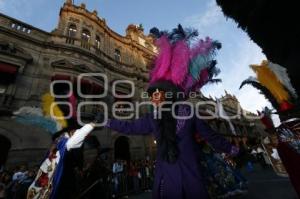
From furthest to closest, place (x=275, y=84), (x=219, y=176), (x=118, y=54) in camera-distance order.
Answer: (x=118, y=54) → (x=275, y=84) → (x=219, y=176)

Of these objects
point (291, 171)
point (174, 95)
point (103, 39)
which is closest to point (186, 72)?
point (174, 95)

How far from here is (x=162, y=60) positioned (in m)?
2.81

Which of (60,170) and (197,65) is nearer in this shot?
(197,65)

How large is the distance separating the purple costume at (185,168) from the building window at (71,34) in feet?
45.2

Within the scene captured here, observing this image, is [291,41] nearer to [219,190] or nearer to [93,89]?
[219,190]

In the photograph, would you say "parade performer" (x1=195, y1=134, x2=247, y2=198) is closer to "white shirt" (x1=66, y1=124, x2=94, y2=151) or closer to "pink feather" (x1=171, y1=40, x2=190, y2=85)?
"pink feather" (x1=171, y1=40, x2=190, y2=85)

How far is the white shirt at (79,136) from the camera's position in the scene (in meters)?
2.86

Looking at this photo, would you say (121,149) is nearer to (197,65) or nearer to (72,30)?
(72,30)

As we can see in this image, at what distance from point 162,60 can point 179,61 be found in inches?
9.6

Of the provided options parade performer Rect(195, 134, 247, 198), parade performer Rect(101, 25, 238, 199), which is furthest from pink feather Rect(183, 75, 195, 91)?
parade performer Rect(195, 134, 247, 198)

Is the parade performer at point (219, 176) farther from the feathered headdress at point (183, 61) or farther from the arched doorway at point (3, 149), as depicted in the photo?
the arched doorway at point (3, 149)

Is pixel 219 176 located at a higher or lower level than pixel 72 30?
lower

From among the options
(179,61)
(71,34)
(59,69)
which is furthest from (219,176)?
(71,34)

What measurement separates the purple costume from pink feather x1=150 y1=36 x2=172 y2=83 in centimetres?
70
